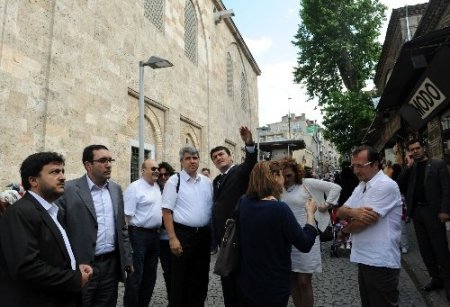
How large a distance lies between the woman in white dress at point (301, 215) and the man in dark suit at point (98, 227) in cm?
168

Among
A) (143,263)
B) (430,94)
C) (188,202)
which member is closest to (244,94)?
(430,94)

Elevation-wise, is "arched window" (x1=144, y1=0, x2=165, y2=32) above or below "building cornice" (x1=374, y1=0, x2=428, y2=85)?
below

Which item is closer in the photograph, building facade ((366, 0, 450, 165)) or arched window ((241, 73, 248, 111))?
building facade ((366, 0, 450, 165))

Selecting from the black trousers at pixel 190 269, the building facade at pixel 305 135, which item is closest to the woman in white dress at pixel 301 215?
the black trousers at pixel 190 269

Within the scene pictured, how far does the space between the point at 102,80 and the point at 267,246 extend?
27.9 feet

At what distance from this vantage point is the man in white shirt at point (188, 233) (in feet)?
12.9

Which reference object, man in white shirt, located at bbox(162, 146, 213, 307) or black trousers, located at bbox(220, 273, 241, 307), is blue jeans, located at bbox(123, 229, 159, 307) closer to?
man in white shirt, located at bbox(162, 146, 213, 307)

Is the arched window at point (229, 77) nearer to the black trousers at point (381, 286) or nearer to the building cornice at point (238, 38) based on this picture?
the building cornice at point (238, 38)

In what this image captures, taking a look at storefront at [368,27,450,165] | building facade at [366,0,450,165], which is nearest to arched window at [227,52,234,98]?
building facade at [366,0,450,165]

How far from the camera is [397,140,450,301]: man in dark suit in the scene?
4.55 meters

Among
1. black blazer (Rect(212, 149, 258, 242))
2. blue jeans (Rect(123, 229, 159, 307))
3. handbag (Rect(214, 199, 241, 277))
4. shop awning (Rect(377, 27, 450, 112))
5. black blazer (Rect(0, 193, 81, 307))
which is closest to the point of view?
black blazer (Rect(0, 193, 81, 307))

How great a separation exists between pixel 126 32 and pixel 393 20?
1142 centimetres

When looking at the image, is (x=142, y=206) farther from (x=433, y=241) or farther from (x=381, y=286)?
(x=433, y=241)

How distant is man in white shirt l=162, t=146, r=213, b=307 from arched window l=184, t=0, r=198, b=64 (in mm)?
12781
